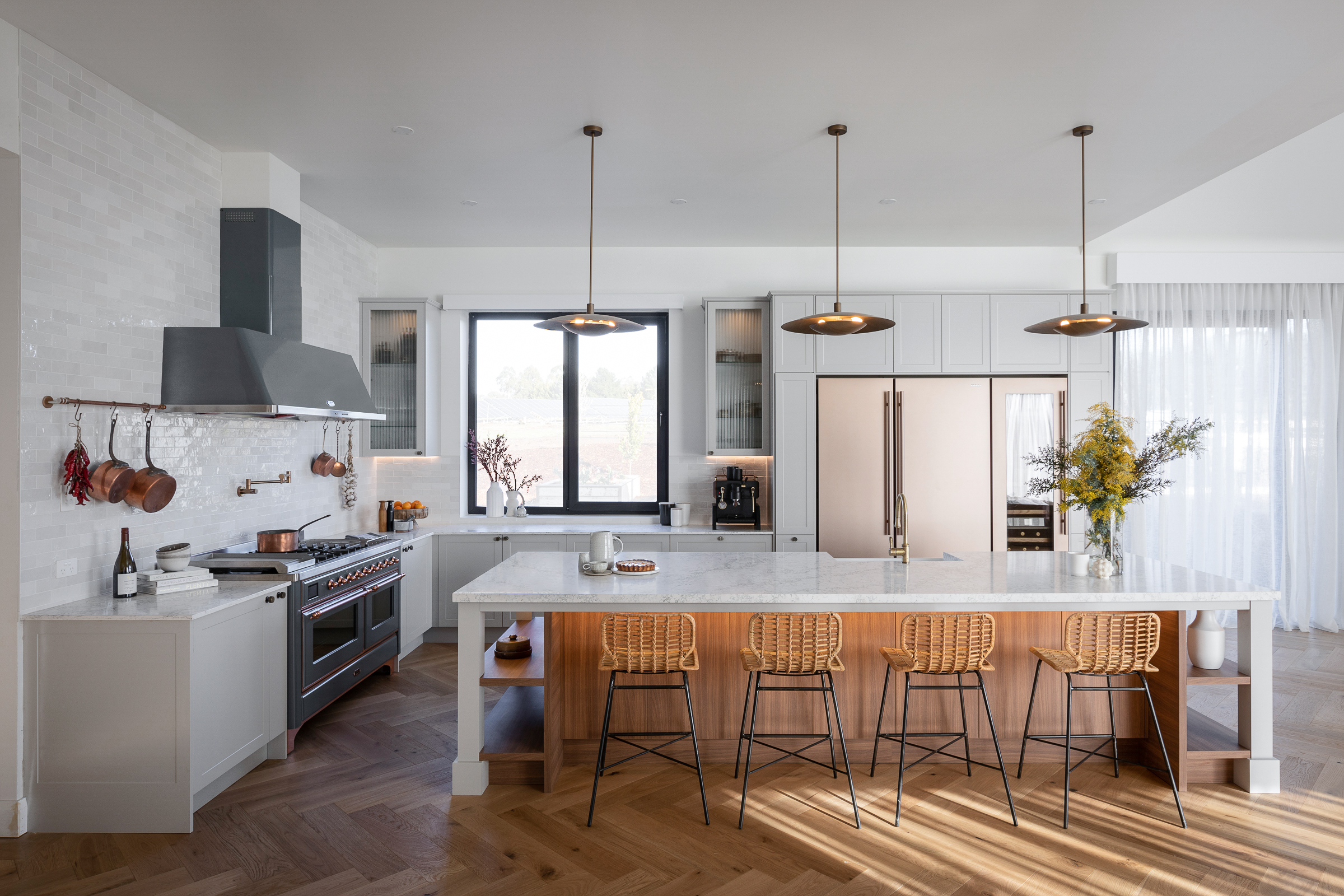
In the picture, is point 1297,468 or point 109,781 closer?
point 109,781

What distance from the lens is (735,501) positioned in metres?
5.57

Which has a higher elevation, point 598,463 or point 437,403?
point 437,403

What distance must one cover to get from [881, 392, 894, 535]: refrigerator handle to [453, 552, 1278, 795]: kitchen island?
59.9 inches

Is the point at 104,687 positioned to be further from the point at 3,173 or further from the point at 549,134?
the point at 549,134

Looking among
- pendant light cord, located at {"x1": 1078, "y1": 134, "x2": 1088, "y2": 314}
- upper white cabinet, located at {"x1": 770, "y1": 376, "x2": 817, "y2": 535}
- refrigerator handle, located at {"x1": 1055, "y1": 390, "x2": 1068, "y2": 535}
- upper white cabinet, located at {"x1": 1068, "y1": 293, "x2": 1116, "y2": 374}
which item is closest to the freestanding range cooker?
upper white cabinet, located at {"x1": 770, "y1": 376, "x2": 817, "y2": 535}

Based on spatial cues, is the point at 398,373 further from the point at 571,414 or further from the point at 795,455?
the point at 795,455

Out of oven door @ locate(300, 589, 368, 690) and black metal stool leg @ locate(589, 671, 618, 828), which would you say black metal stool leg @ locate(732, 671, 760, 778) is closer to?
black metal stool leg @ locate(589, 671, 618, 828)

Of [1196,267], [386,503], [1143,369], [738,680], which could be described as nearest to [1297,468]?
[1143,369]

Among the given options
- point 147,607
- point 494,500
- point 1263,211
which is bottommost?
point 147,607

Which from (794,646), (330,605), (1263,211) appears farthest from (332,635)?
(1263,211)

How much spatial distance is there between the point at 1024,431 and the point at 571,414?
3537 mm

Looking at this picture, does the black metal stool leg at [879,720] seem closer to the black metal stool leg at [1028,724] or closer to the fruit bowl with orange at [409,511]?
the black metal stool leg at [1028,724]

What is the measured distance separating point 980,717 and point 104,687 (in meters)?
3.78

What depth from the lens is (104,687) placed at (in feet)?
9.29
